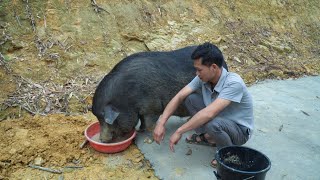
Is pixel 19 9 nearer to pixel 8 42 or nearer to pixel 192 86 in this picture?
pixel 8 42

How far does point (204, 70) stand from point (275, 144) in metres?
1.65

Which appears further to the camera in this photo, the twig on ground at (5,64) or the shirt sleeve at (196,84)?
the twig on ground at (5,64)

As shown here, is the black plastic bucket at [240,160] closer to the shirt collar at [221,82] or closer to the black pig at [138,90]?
the shirt collar at [221,82]

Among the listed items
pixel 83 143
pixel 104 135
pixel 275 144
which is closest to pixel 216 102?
pixel 275 144

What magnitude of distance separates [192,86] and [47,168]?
1.98 metres

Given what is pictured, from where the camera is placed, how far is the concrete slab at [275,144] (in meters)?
4.21

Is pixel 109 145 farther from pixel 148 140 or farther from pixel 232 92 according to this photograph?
pixel 232 92

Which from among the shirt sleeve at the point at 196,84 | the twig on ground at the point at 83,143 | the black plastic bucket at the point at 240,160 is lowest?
the twig on ground at the point at 83,143

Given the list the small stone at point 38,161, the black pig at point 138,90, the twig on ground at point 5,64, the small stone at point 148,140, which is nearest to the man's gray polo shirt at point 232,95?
the black pig at point 138,90

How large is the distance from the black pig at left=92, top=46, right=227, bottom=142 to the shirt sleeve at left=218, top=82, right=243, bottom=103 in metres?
1.10

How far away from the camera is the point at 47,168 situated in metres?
4.33

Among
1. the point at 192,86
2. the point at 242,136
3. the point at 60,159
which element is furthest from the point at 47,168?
the point at 242,136

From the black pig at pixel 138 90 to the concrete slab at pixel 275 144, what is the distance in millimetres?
349

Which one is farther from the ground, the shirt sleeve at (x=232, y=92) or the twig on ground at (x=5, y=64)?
the shirt sleeve at (x=232, y=92)
